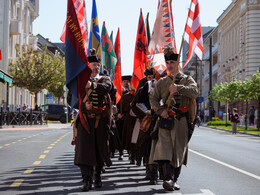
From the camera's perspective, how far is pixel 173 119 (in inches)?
311

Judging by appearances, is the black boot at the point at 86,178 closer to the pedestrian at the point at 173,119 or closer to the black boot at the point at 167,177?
the pedestrian at the point at 173,119

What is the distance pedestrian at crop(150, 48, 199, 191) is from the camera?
7723 millimetres

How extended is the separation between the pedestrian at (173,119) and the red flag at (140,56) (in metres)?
3.38

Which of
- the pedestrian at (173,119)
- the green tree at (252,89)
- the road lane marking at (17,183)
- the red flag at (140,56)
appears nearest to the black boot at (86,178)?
the pedestrian at (173,119)

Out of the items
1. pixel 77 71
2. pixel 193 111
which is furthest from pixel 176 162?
pixel 77 71

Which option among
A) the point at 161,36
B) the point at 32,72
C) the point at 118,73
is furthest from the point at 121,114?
the point at 32,72

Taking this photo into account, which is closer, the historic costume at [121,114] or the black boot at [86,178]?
the black boot at [86,178]

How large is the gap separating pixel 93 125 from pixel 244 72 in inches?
2042

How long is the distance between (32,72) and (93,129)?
47.7 metres

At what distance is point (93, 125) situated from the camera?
26.7 feet

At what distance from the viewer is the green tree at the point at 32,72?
5409 cm

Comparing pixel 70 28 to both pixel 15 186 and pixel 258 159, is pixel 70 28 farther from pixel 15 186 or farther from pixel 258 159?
pixel 258 159

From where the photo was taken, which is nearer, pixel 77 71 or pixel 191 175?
pixel 77 71

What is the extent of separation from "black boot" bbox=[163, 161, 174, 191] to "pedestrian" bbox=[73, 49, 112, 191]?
977 mm
